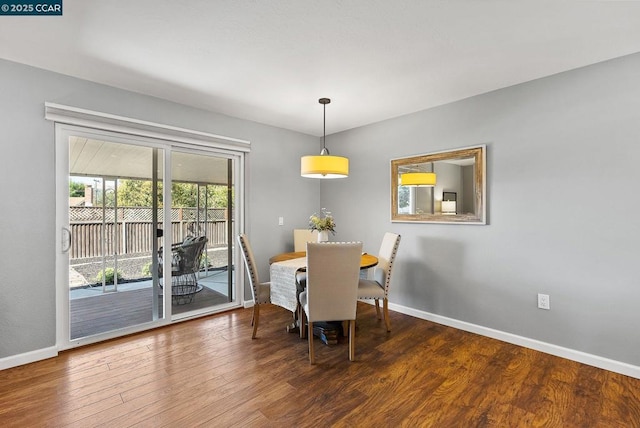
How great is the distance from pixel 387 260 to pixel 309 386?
1.53 metres

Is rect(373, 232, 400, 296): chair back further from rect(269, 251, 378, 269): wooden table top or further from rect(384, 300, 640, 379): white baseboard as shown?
rect(384, 300, 640, 379): white baseboard

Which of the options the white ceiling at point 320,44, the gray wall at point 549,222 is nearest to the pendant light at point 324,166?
the white ceiling at point 320,44

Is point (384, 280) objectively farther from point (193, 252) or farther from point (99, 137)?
point (99, 137)

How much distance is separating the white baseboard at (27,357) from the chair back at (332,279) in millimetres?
2282

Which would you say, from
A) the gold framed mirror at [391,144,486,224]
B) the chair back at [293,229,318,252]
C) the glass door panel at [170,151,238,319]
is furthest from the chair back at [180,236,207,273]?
the gold framed mirror at [391,144,486,224]

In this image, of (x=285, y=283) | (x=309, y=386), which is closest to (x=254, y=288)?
(x=285, y=283)

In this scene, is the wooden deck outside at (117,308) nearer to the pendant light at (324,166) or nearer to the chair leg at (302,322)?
the chair leg at (302,322)

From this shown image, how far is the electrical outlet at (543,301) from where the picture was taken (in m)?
2.69

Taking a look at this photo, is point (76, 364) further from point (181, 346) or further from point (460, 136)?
point (460, 136)

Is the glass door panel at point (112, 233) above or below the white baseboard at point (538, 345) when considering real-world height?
above

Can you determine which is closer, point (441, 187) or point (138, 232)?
point (138, 232)

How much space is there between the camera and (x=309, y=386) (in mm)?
2154

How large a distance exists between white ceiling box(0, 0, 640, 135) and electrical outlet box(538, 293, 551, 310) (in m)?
1.98

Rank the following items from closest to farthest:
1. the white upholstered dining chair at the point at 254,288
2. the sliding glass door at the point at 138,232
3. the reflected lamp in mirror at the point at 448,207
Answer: the sliding glass door at the point at 138,232 < the white upholstered dining chair at the point at 254,288 < the reflected lamp in mirror at the point at 448,207
